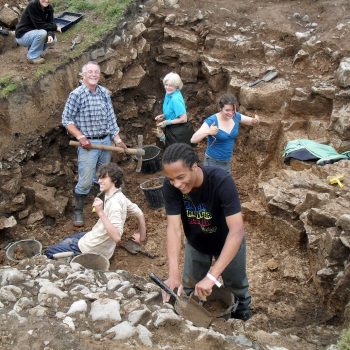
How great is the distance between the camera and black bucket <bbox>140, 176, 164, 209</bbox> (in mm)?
7484

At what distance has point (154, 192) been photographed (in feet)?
24.6

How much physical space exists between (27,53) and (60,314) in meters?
5.33

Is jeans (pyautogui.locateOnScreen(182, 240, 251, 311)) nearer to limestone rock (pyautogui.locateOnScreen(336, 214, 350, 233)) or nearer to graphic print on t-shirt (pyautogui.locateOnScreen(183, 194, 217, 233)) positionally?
graphic print on t-shirt (pyautogui.locateOnScreen(183, 194, 217, 233))

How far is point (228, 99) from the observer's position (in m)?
6.23

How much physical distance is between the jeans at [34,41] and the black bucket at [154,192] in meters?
2.62

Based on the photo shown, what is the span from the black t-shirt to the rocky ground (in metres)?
0.63

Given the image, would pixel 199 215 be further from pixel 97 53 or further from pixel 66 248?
pixel 97 53

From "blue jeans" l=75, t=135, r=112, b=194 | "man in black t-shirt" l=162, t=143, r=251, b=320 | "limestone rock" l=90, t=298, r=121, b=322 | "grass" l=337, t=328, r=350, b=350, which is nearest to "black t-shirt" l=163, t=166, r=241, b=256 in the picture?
"man in black t-shirt" l=162, t=143, r=251, b=320

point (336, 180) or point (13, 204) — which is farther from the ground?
point (336, 180)

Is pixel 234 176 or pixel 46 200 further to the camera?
pixel 234 176

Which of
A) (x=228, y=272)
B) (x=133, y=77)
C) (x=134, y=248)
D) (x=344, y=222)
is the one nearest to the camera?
(x=228, y=272)

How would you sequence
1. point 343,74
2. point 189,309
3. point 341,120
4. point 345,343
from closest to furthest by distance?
point 345,343
point 189,309
point 341,120
point 343,74

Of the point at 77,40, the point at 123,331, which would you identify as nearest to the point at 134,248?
the point at 123,331

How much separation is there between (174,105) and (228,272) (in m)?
3.19
